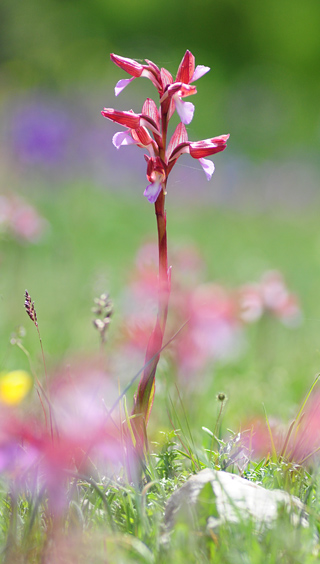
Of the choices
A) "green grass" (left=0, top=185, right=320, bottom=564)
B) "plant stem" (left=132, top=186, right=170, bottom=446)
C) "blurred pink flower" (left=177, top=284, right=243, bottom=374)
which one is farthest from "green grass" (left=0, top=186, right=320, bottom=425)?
"plant stem" (left=132, top=186, right=170, bottom=446)

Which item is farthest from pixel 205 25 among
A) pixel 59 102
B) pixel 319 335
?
pixel 319 335

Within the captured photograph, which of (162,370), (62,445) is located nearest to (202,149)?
(62,445)

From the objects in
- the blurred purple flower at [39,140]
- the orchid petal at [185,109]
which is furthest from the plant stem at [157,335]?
the blurred purple flower at [39,140]

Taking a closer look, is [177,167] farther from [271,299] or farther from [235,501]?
[235,501]

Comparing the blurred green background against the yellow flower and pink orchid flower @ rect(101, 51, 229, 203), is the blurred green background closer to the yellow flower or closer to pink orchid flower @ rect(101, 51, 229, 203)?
pink orchid flower @ rect(101, 51, 229, 203)

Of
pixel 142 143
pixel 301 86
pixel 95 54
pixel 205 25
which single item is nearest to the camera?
pixel 142 143

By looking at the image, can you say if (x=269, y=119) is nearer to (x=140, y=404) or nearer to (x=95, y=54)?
(x=95, y=54)
